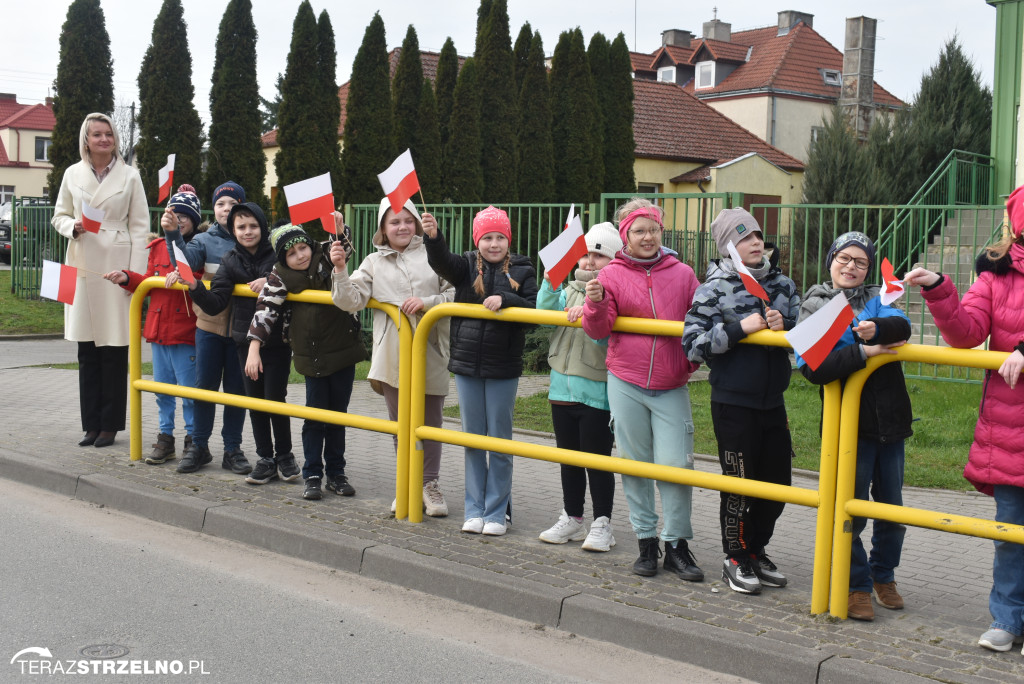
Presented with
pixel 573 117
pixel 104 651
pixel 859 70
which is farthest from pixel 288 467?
pixel 859 70

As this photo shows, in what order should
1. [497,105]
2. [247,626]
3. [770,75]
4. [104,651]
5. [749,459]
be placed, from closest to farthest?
[104,651], [247,626], [749,459], [497,105], [770,75]

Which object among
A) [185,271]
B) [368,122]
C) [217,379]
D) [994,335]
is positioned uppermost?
[368,122]

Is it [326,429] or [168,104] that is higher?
[168,104]

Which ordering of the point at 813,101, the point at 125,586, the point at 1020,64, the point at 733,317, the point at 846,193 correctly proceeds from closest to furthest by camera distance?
the point at 733,317 → the point at 125,586 → the point at 1020,64 → the point at 846,193 → the point at 813,101

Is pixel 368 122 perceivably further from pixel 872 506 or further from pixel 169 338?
pixel 872 506

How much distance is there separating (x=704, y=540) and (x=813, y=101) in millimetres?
44342

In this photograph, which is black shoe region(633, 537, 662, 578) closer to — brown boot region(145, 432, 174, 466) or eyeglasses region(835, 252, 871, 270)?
eyeglasses region(835, 252, 871, 270)

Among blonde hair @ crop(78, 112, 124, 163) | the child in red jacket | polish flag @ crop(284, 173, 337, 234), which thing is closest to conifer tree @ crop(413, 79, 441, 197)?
blonde hair @ crop(78, 112, 124, 163)

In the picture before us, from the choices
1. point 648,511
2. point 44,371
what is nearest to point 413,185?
point 648,511

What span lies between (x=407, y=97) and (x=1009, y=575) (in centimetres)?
1568

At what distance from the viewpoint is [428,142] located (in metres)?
18.5

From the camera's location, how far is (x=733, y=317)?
14.3 ft

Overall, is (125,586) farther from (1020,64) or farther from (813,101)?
(813,101)

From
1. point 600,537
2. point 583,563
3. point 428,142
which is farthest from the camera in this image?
point 428,142
